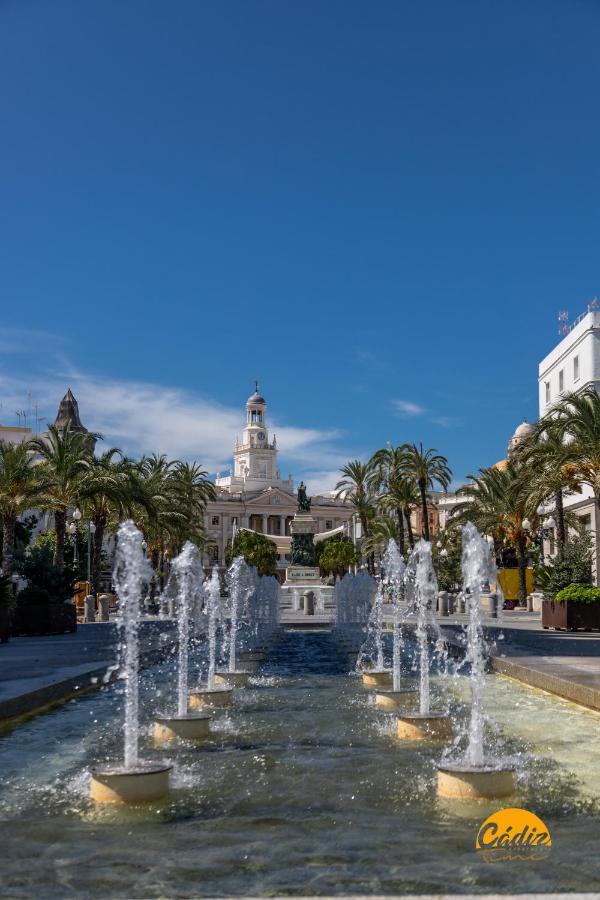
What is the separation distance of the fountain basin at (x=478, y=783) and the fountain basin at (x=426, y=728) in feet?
7.59

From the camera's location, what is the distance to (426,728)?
340 inches

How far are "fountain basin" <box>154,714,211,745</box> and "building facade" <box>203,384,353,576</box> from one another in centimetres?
10591

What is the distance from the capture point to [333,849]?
514 centimetres

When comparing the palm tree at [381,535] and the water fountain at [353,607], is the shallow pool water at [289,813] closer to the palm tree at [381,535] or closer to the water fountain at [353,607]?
the water fountain at [353,607]

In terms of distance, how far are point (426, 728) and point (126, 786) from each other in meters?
3.41

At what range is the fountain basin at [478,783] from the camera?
6117mm

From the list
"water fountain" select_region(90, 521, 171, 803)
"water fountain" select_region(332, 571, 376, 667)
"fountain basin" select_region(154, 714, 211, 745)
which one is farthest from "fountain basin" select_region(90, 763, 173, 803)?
"water fountain" select_region(332, 571, 376, 667)

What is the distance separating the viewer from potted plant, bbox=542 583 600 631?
22688mm

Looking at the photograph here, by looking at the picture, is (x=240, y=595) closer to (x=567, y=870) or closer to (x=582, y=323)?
(x=582, y=323)

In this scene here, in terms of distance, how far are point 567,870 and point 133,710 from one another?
3.78 m

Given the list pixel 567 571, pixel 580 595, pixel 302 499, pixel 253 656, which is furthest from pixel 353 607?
pixel 302 499

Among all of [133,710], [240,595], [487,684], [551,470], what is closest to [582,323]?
[551,470]

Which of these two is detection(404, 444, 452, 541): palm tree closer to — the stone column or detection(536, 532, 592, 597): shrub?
detection(536, 532, 592, 597): shrub

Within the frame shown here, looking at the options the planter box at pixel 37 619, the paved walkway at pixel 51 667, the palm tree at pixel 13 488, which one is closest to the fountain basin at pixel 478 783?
the paved walkway at pixel 51 667
